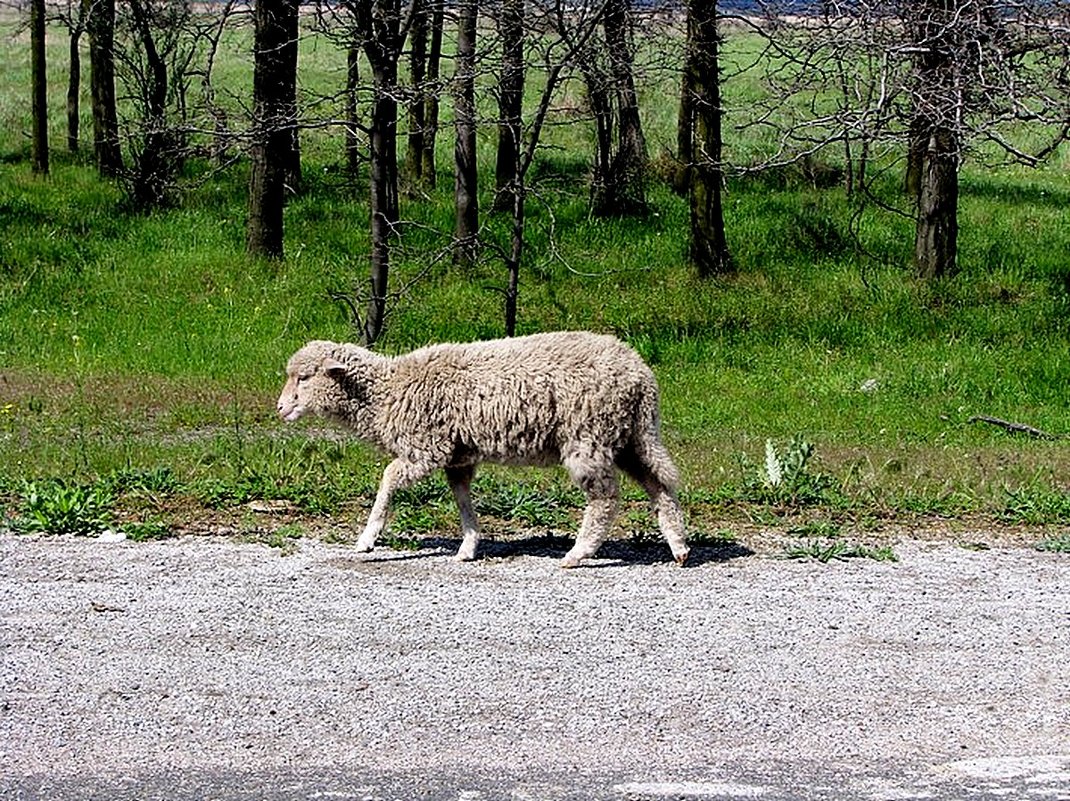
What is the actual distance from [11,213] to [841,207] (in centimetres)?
1454

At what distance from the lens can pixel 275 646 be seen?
22.2 ft

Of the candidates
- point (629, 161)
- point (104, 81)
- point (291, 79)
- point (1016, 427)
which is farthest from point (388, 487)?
point (104, 81)

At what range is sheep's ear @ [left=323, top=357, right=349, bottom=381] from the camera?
8.84m

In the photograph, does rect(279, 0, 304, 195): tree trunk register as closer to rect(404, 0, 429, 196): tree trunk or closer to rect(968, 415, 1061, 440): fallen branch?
rect(404, 0, 429, 196): tree trunk

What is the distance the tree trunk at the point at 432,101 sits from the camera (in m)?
13.9

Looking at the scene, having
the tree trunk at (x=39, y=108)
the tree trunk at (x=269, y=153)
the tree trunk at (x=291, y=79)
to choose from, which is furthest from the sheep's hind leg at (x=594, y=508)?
the tree trunk at (x=39, y=108)

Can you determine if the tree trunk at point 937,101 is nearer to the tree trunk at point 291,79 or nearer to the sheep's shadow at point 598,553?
the sheep's shadow at point 598,553

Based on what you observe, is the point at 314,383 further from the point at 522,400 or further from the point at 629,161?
the point at 629,161

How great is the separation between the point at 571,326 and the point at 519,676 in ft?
40.3

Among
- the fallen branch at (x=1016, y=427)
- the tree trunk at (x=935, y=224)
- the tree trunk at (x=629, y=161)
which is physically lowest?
the fallen branch at (x=1016, y=427)

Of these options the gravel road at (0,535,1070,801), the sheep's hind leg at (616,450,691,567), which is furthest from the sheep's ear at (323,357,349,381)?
the sheep's hind leg at (616,450,691,567)

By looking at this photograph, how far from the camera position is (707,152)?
1973 centimetres

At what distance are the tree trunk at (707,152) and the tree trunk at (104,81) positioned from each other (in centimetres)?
1079

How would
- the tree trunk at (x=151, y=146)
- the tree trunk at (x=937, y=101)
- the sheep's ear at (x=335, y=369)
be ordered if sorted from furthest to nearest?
the tree trunk at (x=151, y=146) → the tree trunk at (x=937, y=101) → the sheep's ear at (x=335, y=369)
